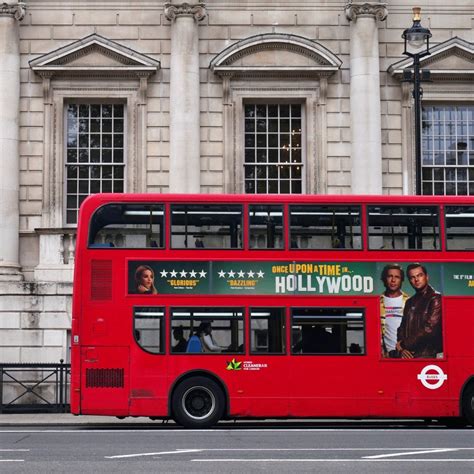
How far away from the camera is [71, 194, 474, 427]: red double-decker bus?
21.1 m

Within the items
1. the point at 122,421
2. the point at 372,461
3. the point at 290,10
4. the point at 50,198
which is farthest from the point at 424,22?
the point at 372,461

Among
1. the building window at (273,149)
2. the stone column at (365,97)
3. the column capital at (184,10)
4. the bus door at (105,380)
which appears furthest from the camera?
the building window at (273,149)

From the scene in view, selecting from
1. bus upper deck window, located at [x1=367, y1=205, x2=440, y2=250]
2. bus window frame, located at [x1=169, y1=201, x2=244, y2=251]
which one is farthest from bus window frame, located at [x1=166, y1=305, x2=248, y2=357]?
bus upper deck window, located at [x1=367, y1=205, x2=440, y2=250]

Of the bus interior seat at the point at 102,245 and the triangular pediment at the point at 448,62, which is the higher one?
the triangular pediment at the point at 448,62

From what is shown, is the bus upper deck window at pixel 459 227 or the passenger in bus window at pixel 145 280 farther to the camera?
the bus upper deck window at pixel 459 227

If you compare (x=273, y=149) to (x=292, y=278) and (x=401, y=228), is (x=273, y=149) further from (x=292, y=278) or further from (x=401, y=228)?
(x=292, y=278)

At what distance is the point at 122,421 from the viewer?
24156 millimetres

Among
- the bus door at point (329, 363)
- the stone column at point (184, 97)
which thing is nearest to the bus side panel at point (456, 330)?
the bus door at point (329, 363)

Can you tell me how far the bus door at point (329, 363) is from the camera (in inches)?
840

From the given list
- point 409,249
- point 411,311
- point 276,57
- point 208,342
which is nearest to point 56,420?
point 208,342

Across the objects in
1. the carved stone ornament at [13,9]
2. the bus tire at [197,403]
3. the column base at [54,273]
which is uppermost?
the carved stone ornament at [13,9]

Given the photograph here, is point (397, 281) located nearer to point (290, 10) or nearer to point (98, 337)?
point (98, 337)

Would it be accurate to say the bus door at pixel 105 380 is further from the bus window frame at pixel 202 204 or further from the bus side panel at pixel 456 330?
the bus side panel at pixel 456 330

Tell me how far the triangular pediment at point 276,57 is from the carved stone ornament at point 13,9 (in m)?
4.84
